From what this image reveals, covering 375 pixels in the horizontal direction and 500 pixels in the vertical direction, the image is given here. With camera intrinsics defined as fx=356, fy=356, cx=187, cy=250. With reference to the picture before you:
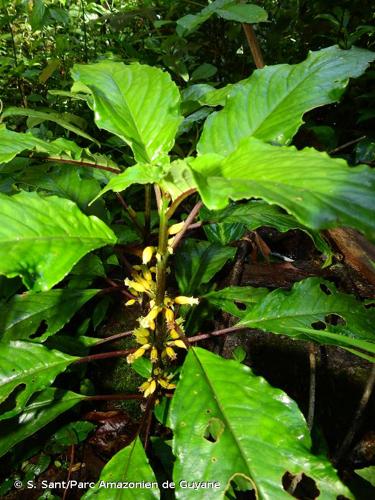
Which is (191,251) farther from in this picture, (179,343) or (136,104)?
(136,104)

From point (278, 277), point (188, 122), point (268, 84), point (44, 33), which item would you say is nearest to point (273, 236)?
point (278, 277)

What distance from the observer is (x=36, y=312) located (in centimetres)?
108

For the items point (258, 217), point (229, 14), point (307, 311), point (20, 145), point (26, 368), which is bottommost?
point (307, 311)

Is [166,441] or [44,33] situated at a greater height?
[44,33]

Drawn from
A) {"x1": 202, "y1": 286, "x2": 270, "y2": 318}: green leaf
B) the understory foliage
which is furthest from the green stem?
{"x1": 202, "y1": 286, "x2": 270, "y2": 318}: green leaf

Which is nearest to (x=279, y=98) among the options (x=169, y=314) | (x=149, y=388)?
(x=169, y=314)

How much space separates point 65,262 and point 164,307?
359mm

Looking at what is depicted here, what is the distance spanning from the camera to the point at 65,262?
0.62m

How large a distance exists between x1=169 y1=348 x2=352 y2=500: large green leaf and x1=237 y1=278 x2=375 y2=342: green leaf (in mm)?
238

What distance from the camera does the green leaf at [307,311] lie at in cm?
97

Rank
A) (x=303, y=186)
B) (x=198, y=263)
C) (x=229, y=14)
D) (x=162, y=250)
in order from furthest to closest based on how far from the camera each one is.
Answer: (x=198, y=263) < (x=229, y=14) < (x=162, y=250) < (x=303, y=186)

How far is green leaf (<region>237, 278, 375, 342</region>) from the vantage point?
97 centimetres

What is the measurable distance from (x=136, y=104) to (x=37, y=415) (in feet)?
3.04

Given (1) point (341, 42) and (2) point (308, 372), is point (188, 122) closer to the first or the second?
(2) point (308, 372)
